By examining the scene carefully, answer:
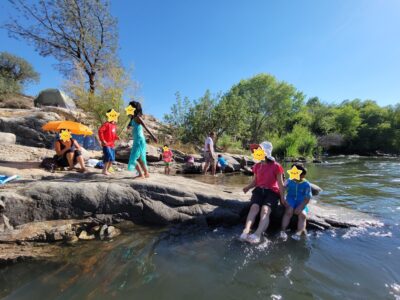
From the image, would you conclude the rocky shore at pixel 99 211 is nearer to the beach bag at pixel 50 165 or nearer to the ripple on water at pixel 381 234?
the ripple on water at pixel 381 234

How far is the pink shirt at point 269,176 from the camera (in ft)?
15.7

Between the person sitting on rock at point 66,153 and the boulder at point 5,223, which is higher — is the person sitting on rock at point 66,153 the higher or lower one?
the higher one

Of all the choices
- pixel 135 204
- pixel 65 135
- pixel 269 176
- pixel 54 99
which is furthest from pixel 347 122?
pixel 135 204

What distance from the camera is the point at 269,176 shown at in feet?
15.8

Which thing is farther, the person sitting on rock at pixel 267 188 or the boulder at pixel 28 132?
the boulder at pixel 28 132

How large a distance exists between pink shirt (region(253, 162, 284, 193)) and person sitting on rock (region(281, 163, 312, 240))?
0.30 m

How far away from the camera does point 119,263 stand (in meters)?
3.29

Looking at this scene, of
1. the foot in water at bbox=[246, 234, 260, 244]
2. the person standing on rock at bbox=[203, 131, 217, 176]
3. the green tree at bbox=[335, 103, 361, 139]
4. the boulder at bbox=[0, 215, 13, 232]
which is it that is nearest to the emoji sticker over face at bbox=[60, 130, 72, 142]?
the boulder at bbox=[0, 215, 13, 232]

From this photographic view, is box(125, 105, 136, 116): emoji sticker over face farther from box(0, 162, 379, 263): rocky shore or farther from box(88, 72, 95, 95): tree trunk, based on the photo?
box(88, 72, 95, 95): tree trunk

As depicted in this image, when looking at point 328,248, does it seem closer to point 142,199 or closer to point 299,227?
point 299,227

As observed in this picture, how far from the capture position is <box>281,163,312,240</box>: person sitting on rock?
14.9 feet

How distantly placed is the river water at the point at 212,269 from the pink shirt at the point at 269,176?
927 mm

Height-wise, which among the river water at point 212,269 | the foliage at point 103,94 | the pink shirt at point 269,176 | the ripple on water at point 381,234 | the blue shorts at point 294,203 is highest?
the foliage at point 103,94

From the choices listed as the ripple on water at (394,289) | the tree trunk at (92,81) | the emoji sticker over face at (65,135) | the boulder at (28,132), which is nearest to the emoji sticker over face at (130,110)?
the emoji sticker over face at (65,135)
